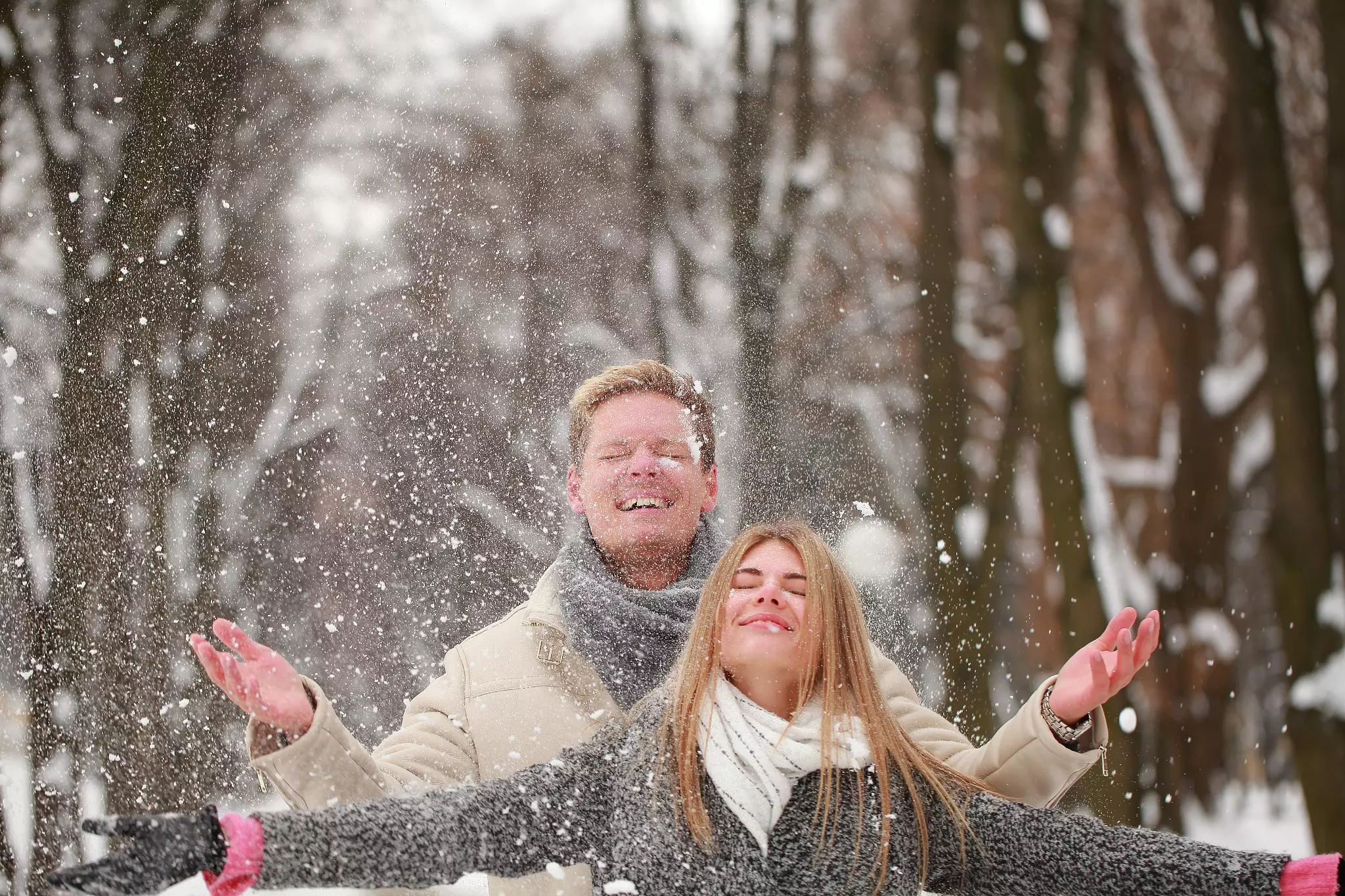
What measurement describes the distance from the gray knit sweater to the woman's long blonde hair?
0.02 meters

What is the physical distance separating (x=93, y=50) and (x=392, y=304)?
124 centimetres

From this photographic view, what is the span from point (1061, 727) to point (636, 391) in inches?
35.7

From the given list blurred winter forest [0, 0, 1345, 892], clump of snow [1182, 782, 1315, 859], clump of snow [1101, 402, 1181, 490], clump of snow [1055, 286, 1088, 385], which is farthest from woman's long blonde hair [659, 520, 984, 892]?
clump of snow [1101, 402, 1181, 490]

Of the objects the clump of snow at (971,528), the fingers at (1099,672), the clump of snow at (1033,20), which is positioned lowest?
the fingers at (1099,672)

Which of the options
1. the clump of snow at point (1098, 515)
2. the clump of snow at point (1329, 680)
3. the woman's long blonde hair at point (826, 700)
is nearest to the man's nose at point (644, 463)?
the woman's long blonde hair at point (826, 700)

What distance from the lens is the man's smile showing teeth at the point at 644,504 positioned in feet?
6.96

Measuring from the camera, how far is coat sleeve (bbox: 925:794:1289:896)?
5.21ft

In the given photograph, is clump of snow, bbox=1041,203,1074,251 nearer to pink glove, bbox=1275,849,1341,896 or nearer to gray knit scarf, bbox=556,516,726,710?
gray knit scarf, bbox=556,516,726,710

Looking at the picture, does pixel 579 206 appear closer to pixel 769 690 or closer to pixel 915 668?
pixel 915 668

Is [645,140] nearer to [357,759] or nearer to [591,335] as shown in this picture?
[591,335]

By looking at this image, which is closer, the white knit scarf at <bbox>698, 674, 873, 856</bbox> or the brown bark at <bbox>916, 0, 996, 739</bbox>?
the white knit scarf at <bbox>698, 674, 873, 856</bbox>

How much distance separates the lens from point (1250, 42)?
4.53m

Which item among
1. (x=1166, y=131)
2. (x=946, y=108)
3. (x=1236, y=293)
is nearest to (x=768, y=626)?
(x=946, y=108)

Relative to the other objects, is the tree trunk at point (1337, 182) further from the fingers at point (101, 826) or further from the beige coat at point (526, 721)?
the fingers at point (101, 826)
